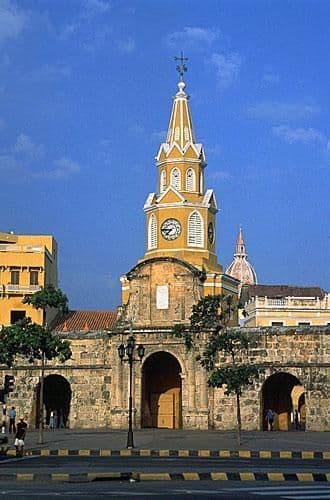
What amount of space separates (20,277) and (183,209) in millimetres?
16112

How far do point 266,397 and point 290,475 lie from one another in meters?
28.5

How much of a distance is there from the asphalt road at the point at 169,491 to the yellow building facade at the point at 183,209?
3230 centimetres

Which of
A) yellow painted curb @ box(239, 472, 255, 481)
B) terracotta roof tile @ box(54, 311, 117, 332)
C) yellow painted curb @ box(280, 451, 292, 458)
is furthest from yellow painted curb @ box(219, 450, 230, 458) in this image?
terracotta roof tile @ box(54, 311, 117, 332)

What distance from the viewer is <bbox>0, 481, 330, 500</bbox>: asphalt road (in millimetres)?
18406

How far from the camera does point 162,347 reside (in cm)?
4903

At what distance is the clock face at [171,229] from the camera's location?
55.4 metres

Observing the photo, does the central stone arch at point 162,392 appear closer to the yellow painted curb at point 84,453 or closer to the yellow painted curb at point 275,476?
the yellow painted curb at point 84,453

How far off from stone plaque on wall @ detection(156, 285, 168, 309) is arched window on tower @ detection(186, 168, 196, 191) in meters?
8.10

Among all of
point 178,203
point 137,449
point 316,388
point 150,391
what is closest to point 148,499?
point 137,449

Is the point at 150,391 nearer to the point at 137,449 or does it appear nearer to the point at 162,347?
the point at 162,347

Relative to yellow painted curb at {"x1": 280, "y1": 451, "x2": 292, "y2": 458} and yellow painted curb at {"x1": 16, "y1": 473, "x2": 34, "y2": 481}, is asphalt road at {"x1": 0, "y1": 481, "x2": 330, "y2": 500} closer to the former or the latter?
yellow painted curb at {"x1": 16, "y1": 473, "x2": 34, "y2": 481}

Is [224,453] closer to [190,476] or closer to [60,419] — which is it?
[190,476]

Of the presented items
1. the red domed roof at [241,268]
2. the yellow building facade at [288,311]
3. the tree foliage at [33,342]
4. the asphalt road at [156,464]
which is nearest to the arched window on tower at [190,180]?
the tree foliage at [33,342]

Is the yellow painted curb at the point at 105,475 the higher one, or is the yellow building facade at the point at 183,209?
the yellow building facade at the point at 183,209
